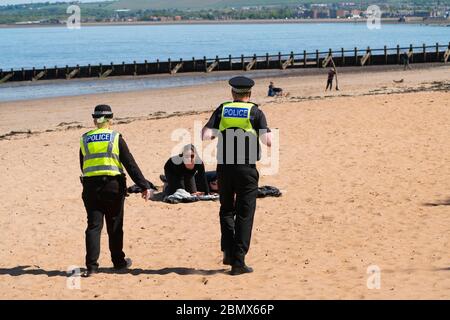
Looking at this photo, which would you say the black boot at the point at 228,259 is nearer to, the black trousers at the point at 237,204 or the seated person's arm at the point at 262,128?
the black trousers at the point at 237,204

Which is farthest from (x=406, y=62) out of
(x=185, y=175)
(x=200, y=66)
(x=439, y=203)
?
(x=439, y=203)

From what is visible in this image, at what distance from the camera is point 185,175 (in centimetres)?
1416

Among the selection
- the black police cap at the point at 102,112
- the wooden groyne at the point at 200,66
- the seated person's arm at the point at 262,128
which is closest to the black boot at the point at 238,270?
the seated person's arm at the point at 262,128

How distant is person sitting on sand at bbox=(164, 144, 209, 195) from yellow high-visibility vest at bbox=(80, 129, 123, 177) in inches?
169

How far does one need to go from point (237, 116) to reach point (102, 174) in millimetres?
1475

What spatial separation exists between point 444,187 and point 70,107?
29211 millimetres

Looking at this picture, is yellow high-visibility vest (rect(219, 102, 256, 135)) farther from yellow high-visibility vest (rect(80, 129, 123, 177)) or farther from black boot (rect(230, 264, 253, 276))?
black boot (rect(230, 264, 253, 276))

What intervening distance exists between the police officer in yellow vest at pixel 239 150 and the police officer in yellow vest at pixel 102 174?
2.88 ft

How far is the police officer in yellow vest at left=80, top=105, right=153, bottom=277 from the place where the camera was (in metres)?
9.55

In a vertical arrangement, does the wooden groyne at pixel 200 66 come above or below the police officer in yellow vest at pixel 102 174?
below

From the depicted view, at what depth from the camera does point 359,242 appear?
11047mm

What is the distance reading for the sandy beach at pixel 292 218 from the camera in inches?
365

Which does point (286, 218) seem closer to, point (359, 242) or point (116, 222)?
point (359, 242)
